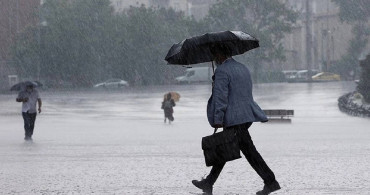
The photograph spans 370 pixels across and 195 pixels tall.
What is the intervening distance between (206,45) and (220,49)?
162 mm

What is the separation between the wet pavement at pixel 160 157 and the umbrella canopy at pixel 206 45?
1.58m

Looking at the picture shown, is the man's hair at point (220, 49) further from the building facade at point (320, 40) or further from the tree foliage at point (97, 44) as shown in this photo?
the building facade at point (320, 40)

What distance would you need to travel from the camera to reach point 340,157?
14367mm

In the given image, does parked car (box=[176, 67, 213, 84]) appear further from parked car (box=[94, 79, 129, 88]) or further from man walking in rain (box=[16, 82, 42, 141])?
man walking in rain (box=[16, 82, 42, 141])

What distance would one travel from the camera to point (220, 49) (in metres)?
9.16

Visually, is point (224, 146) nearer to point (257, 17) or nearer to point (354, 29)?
point (257, 17)

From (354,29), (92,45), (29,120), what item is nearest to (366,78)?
(29,120)

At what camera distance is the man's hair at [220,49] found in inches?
360

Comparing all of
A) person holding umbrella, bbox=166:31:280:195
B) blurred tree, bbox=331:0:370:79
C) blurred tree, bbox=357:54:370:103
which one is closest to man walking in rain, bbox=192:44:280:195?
A: person holding umbrella, bbox=166:31:280:195

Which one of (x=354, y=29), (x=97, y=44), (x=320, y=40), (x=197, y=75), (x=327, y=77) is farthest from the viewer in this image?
(x=320, y=40)

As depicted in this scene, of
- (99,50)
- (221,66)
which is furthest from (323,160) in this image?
(99,50)

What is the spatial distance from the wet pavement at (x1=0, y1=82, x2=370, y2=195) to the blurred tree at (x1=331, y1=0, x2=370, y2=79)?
60.1 meters

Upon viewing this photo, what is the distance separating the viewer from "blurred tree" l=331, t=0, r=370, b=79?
9212 cm

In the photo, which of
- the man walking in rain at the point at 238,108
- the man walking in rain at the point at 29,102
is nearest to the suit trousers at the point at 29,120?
the man walking in rain at the point at 29,102
